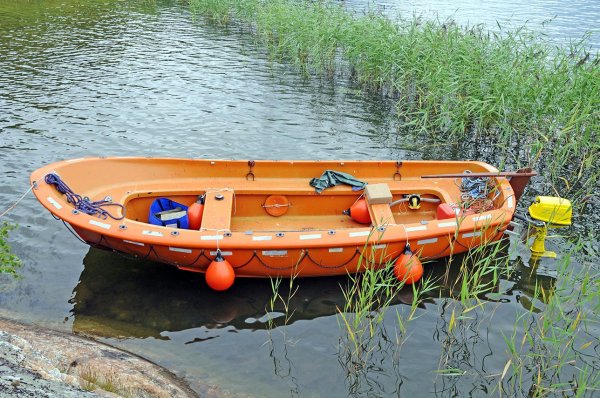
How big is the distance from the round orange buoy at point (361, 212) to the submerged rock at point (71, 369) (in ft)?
11.9

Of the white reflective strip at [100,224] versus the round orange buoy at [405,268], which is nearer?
the white reflective strip at [100,224]

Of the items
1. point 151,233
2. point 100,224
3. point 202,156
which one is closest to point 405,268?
point 151,233

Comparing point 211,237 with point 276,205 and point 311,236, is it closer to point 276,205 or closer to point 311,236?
point 311,236

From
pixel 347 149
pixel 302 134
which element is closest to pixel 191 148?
pixel 302 134

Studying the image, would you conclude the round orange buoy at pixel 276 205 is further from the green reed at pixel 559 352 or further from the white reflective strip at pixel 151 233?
the green reed at pixel 559 352

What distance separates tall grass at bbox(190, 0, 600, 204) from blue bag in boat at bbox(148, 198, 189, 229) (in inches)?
220

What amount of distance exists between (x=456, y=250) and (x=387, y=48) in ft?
23.4

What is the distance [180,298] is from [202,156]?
184 inches

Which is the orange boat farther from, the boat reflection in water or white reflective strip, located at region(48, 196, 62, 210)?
the boat reflection in water

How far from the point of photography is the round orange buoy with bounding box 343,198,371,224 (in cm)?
780

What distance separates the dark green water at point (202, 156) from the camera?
5688 mm

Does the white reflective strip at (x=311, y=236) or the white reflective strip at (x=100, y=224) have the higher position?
the white reflective strip at (x=100, y=224)

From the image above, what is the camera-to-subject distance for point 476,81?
10.6m

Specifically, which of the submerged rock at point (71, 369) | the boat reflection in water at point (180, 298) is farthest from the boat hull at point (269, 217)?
the submerged rock at point (71, 369)
